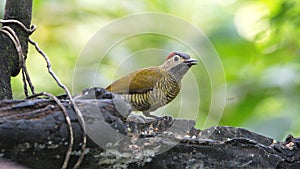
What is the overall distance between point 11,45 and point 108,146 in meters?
0.87

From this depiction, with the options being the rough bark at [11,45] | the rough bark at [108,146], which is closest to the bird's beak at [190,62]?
the rough bark at [11,45]

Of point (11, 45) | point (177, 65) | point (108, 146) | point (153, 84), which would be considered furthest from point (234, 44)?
point (108, 146)

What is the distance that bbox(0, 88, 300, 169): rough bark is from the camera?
5.60ft

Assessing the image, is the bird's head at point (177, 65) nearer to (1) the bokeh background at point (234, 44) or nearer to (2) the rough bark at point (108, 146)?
(1) the bokeh background at point (234, 44)

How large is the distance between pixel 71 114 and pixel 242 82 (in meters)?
2.61

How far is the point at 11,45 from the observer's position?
8.18ft

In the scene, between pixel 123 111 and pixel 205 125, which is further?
pixel 205 125

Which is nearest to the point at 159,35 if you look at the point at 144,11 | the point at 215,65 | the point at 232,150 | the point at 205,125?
the point at 144,11

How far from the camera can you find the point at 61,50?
17.9 feet

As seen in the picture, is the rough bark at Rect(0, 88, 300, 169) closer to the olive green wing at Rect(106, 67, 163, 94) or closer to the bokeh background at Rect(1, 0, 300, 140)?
the bokeh background at Rect(1, 0, 300, 140)

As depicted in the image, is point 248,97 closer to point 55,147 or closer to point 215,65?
point 215,65

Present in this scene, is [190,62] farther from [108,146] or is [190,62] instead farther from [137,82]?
[108,146]

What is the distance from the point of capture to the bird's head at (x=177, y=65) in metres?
4.26

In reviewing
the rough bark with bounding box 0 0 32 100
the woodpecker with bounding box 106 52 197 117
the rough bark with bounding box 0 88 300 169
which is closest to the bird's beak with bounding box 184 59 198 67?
the woodpecker with bounding box 106 52 197 117
